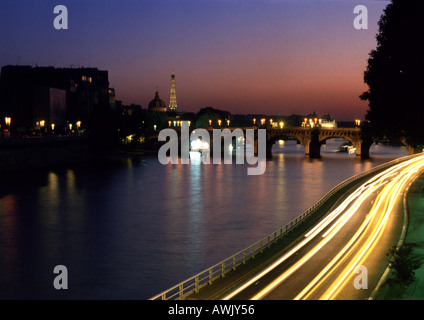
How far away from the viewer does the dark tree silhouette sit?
44.9 m

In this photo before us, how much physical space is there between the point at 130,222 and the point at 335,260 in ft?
95.6

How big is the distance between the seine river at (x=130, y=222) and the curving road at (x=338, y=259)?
24.6ft

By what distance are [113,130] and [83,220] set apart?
8344 cm

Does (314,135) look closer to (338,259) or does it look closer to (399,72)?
(399,72)

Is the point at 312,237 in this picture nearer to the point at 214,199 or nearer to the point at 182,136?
the point at 214,199

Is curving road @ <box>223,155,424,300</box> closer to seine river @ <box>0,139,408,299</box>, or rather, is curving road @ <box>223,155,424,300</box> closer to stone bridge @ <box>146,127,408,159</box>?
seine river @ <box>0,139,408,299</box>

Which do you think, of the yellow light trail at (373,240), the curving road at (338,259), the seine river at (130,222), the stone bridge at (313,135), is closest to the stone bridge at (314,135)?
the stone bridge at (313,135)

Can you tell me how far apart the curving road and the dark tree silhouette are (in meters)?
6.93

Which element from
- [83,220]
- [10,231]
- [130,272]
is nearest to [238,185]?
[83,220]

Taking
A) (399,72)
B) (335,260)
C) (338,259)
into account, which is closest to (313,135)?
(399,72)

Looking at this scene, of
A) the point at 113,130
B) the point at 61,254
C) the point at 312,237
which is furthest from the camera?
the point at 113,130

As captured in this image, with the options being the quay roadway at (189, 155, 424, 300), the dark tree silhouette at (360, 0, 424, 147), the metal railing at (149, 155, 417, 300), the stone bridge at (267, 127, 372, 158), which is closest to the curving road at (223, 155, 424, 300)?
the quay roadway at (189, 155, 424, 300)

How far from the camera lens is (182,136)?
178m

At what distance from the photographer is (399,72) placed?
47.6 metres
